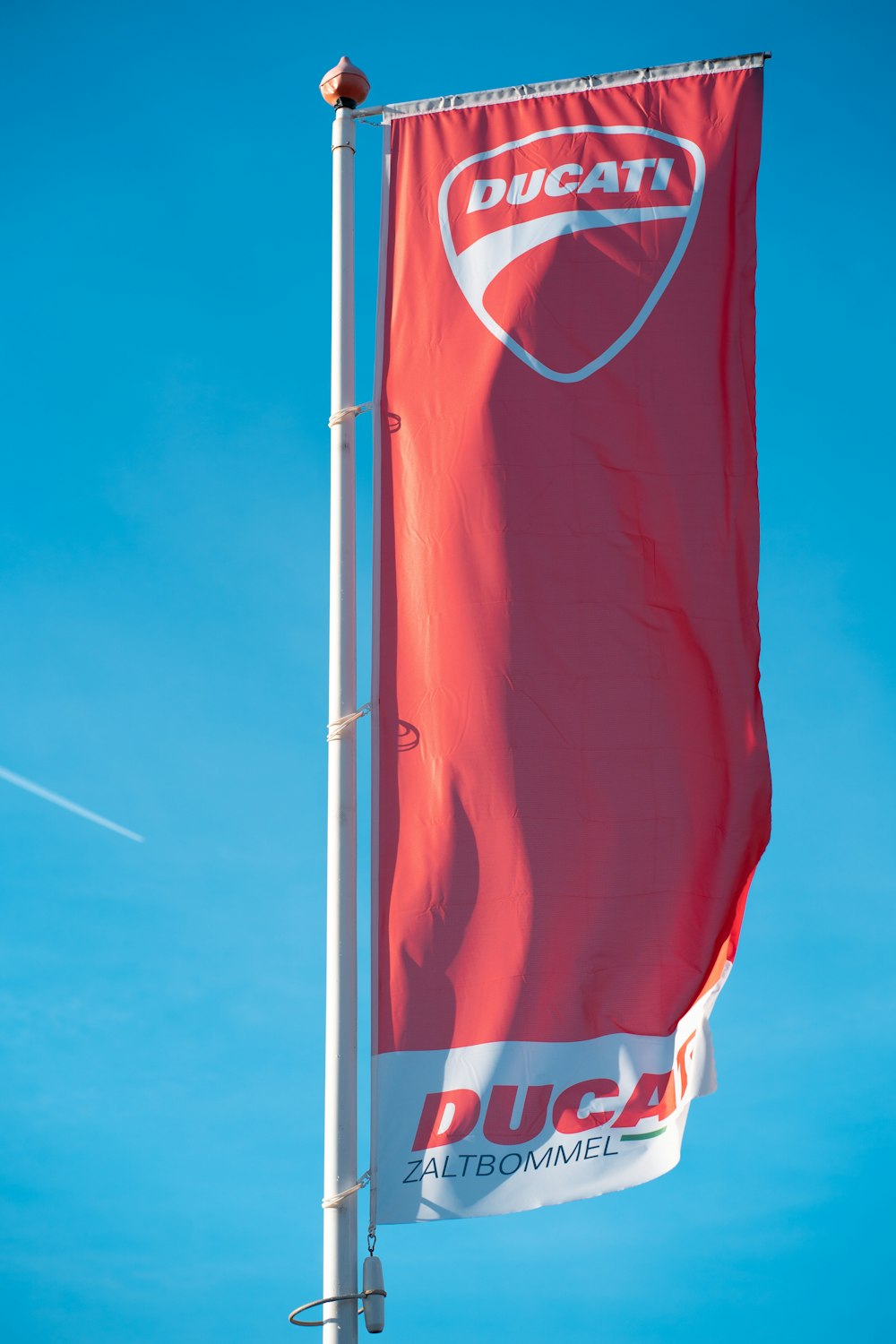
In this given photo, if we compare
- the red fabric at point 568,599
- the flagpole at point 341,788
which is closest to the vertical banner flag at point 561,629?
the red fabric at point 568,599

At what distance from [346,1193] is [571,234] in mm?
5988

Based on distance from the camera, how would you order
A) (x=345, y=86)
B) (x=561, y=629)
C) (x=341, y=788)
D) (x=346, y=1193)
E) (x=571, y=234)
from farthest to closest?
(x=345, y=86), (x=571, y=234), (x=341, y=788), (x=561, y=629), (x=346, y=1193)

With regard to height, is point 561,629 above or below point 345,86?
below

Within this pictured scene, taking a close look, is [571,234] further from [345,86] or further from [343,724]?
[343,724]

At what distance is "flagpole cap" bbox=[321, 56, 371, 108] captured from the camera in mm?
11195

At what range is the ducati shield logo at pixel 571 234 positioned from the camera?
10.3 m

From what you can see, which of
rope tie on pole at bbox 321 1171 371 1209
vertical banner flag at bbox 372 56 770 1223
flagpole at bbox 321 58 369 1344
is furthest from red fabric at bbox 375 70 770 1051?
rope tie on pole at bbox 321 1171 371 1209

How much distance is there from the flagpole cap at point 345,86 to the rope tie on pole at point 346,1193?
6995 mm

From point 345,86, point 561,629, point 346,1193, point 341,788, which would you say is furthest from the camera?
point 345,86

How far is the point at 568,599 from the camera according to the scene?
9766 mm

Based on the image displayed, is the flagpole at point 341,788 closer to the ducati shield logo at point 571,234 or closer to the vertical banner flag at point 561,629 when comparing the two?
the vertical banner flag at point 561,629

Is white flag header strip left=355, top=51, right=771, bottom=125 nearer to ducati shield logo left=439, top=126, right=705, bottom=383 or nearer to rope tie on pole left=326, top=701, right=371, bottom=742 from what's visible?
ducati shield logo left=439, top=126, right=705, bottom=383

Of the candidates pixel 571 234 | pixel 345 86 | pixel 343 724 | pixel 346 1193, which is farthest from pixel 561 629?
pixel 345 86

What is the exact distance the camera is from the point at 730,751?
9617 millimetres
